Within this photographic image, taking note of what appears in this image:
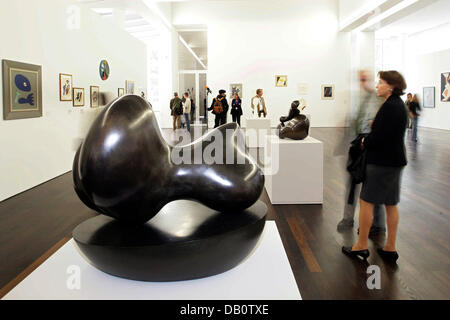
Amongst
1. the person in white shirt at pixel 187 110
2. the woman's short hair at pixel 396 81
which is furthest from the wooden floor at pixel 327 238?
the person in white shirt at pixel 187 110

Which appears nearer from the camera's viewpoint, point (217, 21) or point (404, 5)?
point (404, 5)

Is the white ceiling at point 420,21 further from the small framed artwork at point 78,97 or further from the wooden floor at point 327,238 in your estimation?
the small framed artwork at point 78,97

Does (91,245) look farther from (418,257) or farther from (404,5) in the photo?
(404,5)

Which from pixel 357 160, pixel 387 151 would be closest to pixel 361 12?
pixel 357 160

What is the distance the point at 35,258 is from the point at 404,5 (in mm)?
15229

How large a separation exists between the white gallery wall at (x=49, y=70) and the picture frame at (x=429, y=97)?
16452 millimetres

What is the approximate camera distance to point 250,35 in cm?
1989

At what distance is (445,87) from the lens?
59.2 ft

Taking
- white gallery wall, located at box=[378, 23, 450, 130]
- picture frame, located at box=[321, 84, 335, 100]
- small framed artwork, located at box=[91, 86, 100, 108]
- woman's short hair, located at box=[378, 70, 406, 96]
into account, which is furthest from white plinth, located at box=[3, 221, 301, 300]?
white gallery wall, located at box=[378, 23, 450, 130]

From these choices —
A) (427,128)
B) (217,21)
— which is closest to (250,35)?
(217,21)

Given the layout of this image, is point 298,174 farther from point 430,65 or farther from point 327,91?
point 430,65

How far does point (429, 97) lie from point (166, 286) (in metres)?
21.0

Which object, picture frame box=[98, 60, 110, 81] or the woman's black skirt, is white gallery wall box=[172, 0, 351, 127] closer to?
picture frame box=[98, 60, 110, 81]

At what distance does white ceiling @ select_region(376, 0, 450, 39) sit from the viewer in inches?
619
